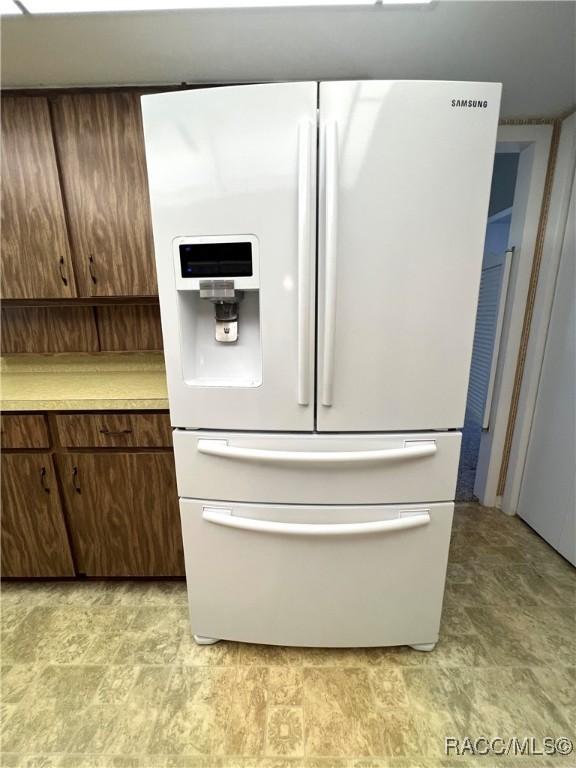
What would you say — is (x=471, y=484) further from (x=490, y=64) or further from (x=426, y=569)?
(x=490, y=64)

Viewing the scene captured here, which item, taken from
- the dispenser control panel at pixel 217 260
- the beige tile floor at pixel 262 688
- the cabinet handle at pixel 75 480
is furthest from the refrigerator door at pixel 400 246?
the cabinet handle at pixel 75 480

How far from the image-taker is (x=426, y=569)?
119 cm

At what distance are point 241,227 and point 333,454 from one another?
0.75 metres

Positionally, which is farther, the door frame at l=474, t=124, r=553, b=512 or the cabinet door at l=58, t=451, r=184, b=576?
the door frame at l=474, t=124, r=553, b=512

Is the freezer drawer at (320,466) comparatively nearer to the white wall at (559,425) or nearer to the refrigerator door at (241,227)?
the refrigerator door at (241,227)

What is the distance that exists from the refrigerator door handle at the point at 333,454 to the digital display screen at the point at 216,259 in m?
0.57

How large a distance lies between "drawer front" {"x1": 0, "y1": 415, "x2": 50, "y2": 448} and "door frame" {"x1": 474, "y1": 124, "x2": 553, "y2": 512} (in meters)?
2.47

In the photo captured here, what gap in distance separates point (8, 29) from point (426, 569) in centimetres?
243

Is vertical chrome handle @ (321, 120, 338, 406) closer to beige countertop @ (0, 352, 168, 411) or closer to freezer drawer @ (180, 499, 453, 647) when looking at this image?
freezer drawer @ (180, 499, 453, 647)

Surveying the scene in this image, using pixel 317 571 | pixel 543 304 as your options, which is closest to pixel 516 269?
pixel 543 304

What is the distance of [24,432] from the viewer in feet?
4.64

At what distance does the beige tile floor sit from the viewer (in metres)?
1.05

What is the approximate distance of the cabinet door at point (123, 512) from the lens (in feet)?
4.75

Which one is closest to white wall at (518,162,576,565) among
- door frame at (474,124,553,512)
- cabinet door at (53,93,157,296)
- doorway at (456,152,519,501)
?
door frame at (474,124,553,512)
